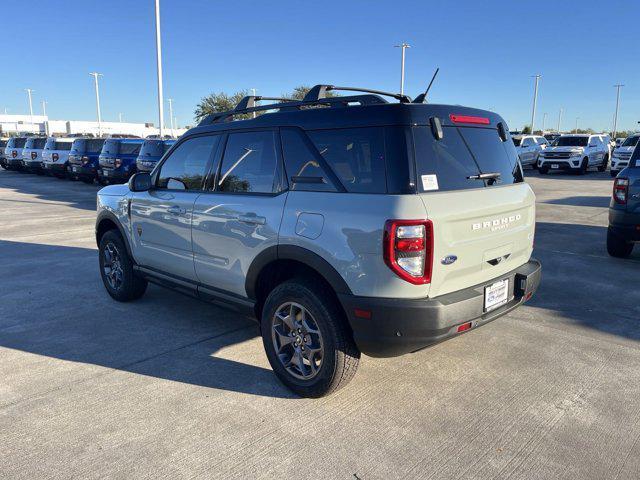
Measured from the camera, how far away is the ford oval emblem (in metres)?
2.98

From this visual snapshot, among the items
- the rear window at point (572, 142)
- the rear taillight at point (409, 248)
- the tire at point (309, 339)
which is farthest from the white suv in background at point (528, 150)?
the rear taillight at point (409, 248)

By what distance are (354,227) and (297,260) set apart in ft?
1.67

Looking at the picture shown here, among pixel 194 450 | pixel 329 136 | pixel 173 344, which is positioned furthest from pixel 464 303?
pixel 173 344

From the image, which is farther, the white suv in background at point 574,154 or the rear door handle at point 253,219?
the white suv in background at point 574,154

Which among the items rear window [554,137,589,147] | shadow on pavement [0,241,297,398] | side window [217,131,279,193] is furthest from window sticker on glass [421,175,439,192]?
rear window [554,137,589,147]

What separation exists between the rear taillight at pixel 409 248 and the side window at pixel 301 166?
0.55 metres

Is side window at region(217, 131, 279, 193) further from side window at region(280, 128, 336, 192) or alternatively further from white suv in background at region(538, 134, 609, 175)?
white suv in background at region(538, 134, 609, 175)

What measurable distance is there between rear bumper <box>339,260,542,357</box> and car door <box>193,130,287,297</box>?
839mm

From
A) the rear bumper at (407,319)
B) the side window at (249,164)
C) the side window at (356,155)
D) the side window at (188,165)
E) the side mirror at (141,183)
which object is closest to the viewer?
the rear bumper at (407,319)

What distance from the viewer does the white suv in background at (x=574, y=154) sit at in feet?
74.5

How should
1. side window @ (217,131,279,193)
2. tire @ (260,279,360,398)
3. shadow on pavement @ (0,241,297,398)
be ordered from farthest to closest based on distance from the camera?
shadow on pavement @ (0,241,297,398), side window @ (217,131,279,193), tire @ (260,279,360,398)

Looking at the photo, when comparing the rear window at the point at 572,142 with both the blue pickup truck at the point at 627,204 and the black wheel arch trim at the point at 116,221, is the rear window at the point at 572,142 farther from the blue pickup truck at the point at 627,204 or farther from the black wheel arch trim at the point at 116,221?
the black wheel arch trim at the point at 116,221

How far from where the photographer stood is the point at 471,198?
321cm

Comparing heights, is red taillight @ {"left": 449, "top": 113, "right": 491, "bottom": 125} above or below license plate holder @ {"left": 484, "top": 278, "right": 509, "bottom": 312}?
above
